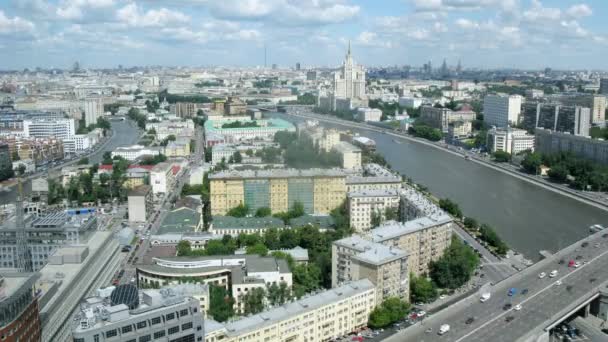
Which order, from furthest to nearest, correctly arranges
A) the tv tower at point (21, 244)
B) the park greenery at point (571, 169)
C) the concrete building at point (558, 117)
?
the concrete building at point (558, 117)
the park greenery at point (571, 169)
the tv tower at point (21, 244)

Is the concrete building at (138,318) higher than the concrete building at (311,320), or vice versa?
the concrete building at (138,318)

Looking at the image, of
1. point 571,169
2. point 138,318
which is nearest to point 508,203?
point 571,169

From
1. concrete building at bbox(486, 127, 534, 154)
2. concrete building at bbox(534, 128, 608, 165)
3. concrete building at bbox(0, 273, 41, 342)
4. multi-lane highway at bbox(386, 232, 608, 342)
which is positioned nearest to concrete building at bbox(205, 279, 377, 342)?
multi-lane highway at bbox(386, 232, 608, 342)

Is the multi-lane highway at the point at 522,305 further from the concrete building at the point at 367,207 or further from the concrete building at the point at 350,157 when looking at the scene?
the concrete building at the point at 350,157

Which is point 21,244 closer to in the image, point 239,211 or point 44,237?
point 44,237

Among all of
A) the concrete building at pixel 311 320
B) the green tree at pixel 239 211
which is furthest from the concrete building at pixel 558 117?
the concrete building at pixel 311 320

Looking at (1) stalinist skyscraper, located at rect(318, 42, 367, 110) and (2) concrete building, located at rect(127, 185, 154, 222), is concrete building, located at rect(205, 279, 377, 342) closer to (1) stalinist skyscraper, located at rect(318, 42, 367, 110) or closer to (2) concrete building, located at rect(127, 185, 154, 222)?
(2) concrete building, located at rect(127, 185, 154, 222)
